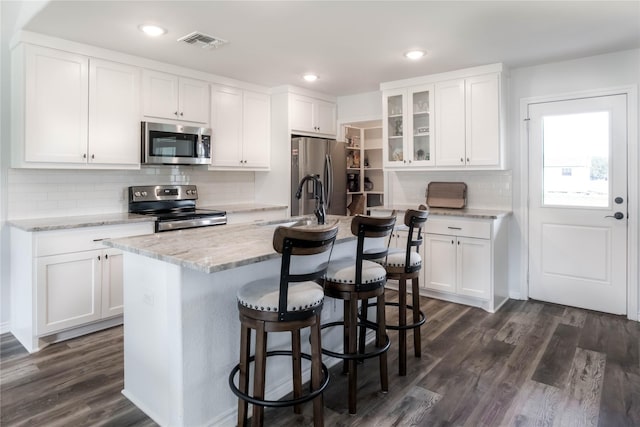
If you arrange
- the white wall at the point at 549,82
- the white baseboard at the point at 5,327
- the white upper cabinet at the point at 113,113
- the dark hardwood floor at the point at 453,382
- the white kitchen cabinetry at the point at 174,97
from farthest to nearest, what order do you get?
the white kitchen cabinetry at the point at 174,97 → the white wall at the point at 549,82 → the white upper cabinet at the point at 113,113 → the white baseboard at the point at 5,327 → the dark hardwood floor at the point at 453,382

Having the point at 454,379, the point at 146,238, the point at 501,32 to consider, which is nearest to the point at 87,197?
the point at 146,238

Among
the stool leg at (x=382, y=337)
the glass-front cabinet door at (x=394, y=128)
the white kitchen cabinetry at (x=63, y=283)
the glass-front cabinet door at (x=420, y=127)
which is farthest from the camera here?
the glass-front cabinet door at (x=394, y=128)

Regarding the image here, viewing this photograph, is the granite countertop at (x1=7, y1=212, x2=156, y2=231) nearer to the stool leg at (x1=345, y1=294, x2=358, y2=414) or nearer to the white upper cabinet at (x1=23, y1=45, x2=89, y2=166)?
the white upper cabinet at (x1=23, y1=45, x2=89, y2=166)

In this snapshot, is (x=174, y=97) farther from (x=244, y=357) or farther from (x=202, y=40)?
(x=244, y=357)

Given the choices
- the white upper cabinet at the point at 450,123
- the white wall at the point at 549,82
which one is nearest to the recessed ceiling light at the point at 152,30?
→ the white upper cabinet at the point at 450,123

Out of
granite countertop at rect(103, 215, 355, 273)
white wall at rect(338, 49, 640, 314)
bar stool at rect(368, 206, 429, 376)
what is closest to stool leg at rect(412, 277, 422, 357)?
bar stool at rect(368, 206, 429, 376)

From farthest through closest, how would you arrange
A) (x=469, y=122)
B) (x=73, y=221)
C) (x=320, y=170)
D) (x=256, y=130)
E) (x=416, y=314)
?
(x=320, y=170)
(x=256, y=130)
(x=469, y=122)
(x=73, y=221)
(x=416, y=314)

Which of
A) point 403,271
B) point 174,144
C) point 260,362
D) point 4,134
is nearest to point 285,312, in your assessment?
point 260,362

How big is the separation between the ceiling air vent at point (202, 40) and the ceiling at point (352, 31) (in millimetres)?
59

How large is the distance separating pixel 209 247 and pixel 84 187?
2388mm

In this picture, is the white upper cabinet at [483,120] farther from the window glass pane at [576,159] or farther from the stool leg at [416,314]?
the stool leg at [416,314]

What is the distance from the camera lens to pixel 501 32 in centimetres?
306

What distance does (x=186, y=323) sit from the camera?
6.00 ft

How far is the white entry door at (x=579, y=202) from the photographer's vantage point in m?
3.63
